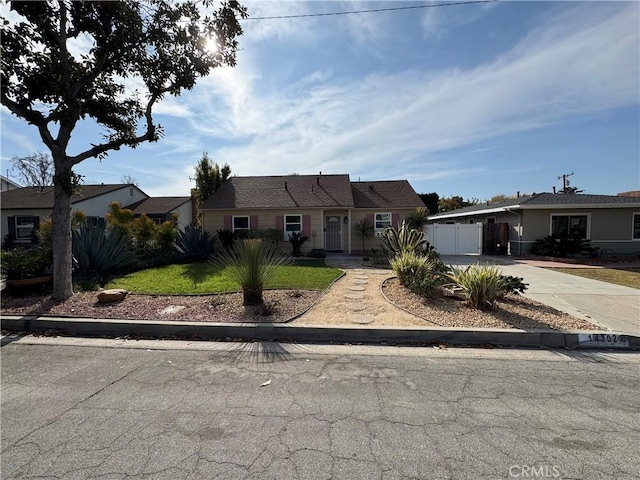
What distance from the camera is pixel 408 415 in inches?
114

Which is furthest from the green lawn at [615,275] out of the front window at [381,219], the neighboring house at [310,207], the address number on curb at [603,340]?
the front window at [381,219]

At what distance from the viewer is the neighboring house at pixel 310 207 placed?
57.6 feet

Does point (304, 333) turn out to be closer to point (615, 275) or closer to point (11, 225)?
point (615, 275)

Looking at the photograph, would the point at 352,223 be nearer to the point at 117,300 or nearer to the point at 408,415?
the point at 117,300

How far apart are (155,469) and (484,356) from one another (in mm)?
4081

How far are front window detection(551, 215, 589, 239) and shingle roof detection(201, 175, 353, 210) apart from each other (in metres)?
11.2

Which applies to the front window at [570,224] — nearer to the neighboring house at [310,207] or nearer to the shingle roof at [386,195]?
the shingle roof at [386,195]

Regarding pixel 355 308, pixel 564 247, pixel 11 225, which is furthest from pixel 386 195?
pixel 11 225

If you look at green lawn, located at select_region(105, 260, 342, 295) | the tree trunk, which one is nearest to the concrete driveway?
green lawn, located at select_region(105, 260, 342, 295)

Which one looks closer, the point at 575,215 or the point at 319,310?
the point at 319,310

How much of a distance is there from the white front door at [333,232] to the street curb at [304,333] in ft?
44.6

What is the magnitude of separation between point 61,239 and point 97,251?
2.35 metres

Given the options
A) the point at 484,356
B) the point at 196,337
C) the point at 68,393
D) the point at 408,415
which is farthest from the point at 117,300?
the point at 484,356

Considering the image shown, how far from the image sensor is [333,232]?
18.8m
